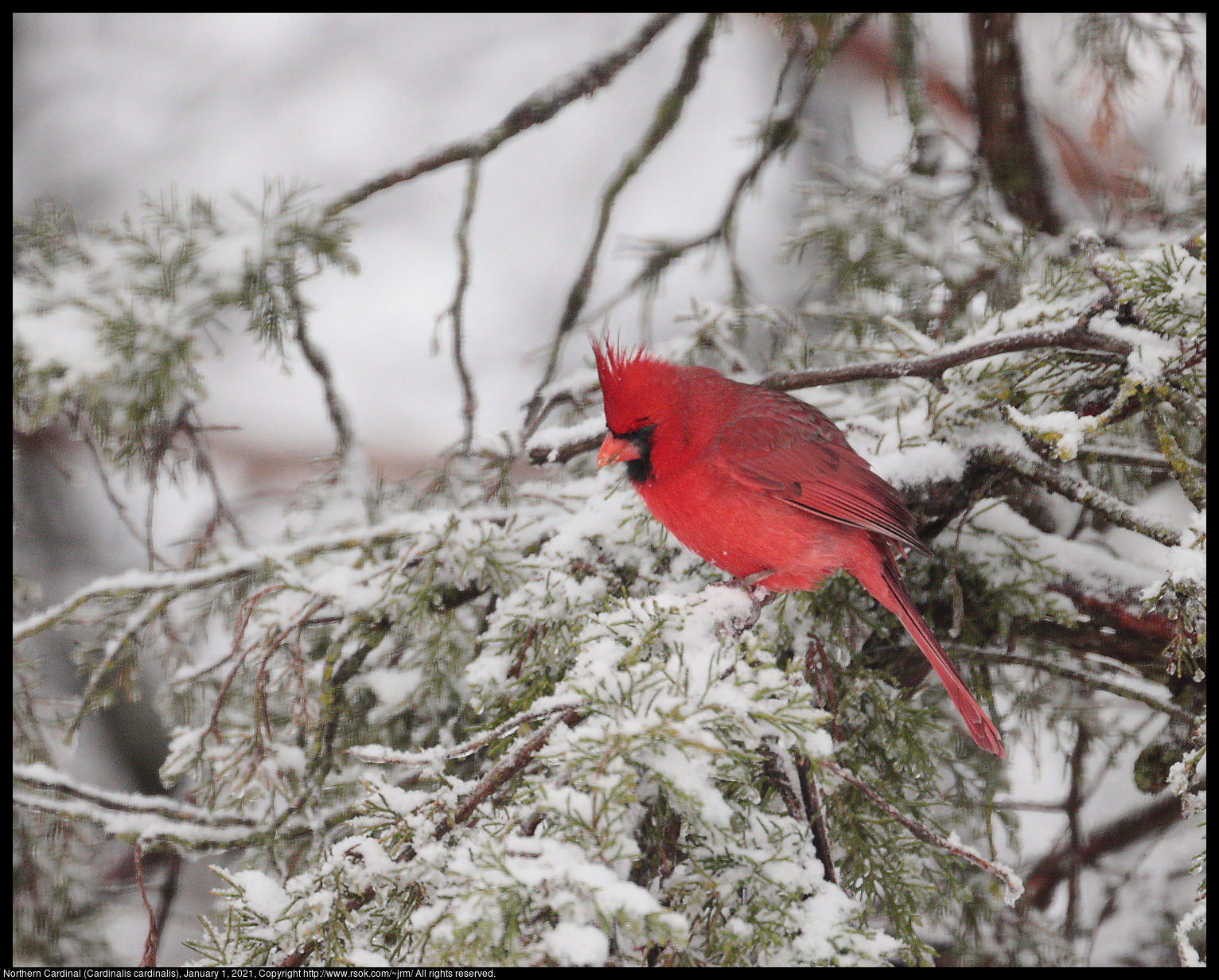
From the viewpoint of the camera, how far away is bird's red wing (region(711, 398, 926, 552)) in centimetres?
159

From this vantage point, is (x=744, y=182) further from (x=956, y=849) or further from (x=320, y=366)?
(x=956, y=849)

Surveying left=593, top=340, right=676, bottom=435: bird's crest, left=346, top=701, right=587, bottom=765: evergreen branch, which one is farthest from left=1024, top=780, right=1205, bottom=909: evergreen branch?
left=346, top=701, right=587, bottom=765: evergreen branch

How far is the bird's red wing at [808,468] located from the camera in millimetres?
1587

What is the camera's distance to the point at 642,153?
244cm

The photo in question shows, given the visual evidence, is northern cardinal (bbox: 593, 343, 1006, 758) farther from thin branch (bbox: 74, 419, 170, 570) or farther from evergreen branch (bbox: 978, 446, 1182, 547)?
thin branch (bbox: 74, 419, 170, 570)

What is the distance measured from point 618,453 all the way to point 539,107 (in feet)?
3.62

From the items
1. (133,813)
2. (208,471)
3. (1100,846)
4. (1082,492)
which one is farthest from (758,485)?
(1100,846)

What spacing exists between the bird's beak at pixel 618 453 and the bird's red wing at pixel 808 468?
166mm

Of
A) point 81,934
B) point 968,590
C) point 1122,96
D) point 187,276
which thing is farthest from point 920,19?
point 81,934

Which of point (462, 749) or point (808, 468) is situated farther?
point (808, 468)

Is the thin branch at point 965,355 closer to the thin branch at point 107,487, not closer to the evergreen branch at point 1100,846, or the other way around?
the thin branch at point 107,487

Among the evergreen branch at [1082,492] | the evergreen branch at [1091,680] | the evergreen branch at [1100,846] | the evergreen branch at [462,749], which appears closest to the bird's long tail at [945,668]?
the evergreen branch at [1091,680]

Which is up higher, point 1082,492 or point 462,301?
point 462,301

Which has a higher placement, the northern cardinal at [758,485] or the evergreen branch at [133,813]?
the northern cardinal at [758,485]
